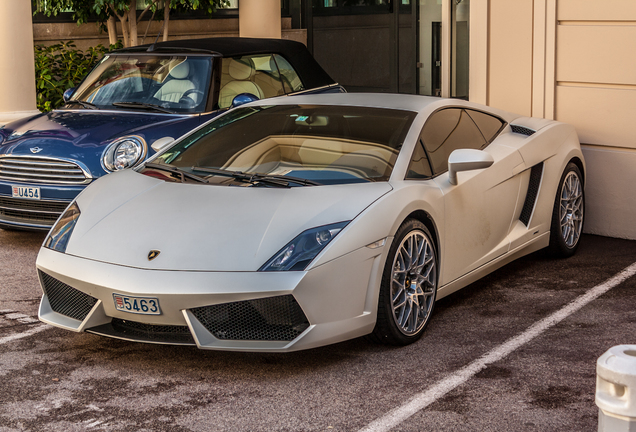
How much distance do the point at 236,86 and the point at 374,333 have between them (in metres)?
3.89

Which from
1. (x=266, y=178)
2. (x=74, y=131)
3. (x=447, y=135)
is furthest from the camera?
(x=74, y=131)

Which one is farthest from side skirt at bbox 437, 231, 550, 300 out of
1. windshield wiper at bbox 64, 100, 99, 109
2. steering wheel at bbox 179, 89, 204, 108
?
windshield wiper at bbox 64, 100, 99, 109

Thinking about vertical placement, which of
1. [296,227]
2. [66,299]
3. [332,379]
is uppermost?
[296,227]

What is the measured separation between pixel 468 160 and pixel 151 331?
1.95 m

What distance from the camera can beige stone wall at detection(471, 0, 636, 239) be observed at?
7.20 meters

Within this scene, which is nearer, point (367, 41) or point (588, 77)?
point (588, 77)

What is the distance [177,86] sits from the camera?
24.6 ft

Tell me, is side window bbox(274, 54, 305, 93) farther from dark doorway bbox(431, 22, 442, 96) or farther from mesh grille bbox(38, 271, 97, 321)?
dark doorway bbox(431, 22, 442, 96)

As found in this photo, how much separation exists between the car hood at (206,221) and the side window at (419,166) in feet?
0.96

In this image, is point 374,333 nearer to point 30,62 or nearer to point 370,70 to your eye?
point 30,62

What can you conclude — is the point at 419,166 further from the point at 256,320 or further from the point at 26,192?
the point at 26,192

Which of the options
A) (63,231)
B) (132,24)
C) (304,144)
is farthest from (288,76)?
(132,24)

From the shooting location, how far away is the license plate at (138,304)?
392 centimetres

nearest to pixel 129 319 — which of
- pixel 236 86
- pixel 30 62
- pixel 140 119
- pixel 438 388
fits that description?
pixel 438 388
